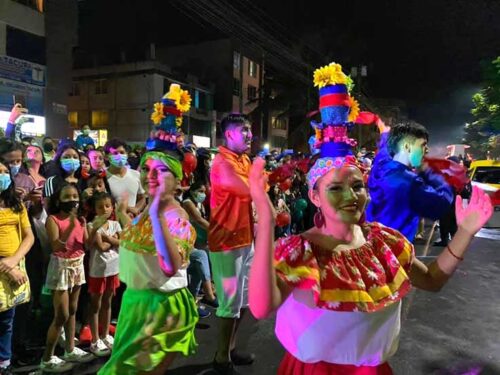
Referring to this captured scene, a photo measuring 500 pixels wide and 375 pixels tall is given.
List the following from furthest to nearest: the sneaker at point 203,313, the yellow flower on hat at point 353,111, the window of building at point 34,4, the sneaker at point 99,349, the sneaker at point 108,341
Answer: the window of building at point 34,4 < the sneaker at point 203,313 < the sneaker at point 108,341 < the sneaker at point 99,349 < the yellow flower on hat at point 353,111

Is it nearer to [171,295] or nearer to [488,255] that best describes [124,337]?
[171,295]

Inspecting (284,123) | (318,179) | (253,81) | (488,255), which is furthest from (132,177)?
(284,123)

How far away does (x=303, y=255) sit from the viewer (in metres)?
1.73

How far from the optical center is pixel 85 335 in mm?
4223

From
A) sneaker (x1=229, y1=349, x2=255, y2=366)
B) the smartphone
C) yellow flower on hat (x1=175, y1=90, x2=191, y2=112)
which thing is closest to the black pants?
sneaker (x1=229, y1=349, x2=255, y2=366)

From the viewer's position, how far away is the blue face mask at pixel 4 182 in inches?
126

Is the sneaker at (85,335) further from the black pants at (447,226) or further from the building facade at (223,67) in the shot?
the building facade at (223,67)

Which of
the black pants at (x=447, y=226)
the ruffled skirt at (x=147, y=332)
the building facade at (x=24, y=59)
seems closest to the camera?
the ruffled skirt at (x=147, y=332)

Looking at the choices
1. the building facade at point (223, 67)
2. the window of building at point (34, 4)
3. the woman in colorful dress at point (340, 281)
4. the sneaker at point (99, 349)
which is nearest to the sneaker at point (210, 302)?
the sneaker at point (99, 349)

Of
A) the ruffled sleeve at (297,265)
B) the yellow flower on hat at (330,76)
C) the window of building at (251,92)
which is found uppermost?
the window of building at (251,92)

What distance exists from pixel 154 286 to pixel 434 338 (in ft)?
11.0

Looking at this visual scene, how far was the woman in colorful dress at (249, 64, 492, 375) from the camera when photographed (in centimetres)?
168

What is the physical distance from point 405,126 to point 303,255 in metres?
2.03

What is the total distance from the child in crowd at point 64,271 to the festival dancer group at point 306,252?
1.16 metres
